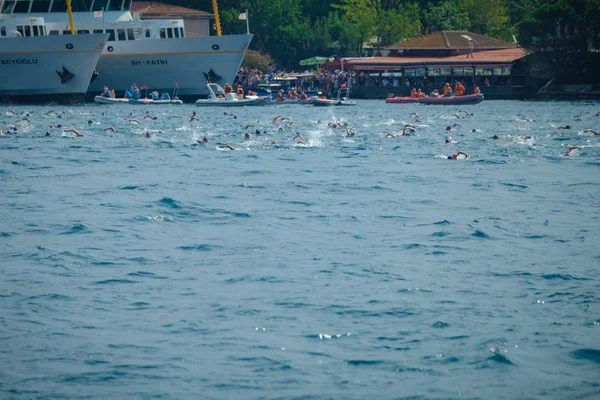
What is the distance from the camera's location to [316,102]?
61.2 m

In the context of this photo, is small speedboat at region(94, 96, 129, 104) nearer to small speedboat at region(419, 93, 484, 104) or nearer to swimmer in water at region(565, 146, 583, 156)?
small speedboat at region(419, 93, 484, 104)

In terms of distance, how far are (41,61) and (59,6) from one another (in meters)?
6.91

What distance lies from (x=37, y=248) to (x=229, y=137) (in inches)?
850

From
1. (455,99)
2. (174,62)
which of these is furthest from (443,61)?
(174,62)

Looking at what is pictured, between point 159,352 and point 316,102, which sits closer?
point 159,352

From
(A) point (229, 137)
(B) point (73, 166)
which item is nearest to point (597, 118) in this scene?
(A) point (229, 137)

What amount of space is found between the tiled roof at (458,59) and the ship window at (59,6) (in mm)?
18624

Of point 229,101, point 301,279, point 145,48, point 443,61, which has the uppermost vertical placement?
point 145,48

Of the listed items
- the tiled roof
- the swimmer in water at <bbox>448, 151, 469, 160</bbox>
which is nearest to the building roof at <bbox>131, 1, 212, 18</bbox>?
the tiled roof

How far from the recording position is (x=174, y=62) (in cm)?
6669

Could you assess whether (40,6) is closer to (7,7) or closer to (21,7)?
(21,7)

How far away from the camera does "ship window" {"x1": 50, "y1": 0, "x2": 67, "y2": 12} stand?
67.1 metres

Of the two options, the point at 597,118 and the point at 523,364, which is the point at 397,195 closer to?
the point at 523,364

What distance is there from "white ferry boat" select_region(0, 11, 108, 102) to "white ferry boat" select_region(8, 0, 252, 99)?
2992mm
